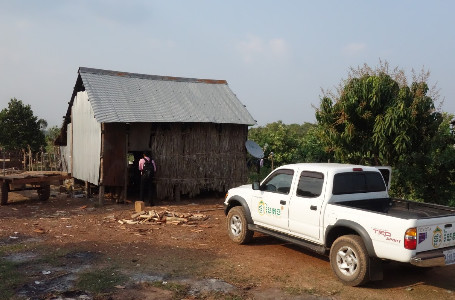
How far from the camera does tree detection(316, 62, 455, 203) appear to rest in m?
10.2

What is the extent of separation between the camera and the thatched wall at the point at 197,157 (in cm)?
1534

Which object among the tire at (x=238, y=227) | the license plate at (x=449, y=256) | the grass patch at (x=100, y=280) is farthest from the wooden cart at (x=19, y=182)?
the license plate at (x=449, y=256)

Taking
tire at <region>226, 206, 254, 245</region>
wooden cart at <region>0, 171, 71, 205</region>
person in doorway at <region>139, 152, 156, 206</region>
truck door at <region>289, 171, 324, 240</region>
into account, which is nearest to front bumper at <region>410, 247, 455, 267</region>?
truck door at <region>289, 171, 324, 240</region>

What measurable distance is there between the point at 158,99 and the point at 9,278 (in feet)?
34.7

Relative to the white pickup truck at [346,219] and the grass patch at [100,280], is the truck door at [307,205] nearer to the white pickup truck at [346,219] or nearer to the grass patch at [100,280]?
the white pickup truck at [346,219]

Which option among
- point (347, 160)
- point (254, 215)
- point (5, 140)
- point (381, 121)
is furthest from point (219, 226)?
point (5, 140)

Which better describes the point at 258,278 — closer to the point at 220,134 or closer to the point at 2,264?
the point at 2,264

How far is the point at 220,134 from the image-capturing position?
16.5m

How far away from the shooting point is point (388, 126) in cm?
1020

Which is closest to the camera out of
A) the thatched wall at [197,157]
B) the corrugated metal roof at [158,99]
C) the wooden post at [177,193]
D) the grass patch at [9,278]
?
the grass patch at [9,278]

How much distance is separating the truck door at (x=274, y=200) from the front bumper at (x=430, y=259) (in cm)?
265

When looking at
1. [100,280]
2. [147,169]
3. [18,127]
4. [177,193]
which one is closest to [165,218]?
[147,169]

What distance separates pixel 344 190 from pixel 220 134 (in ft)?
31.2

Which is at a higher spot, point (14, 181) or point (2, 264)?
point (14, 181)
